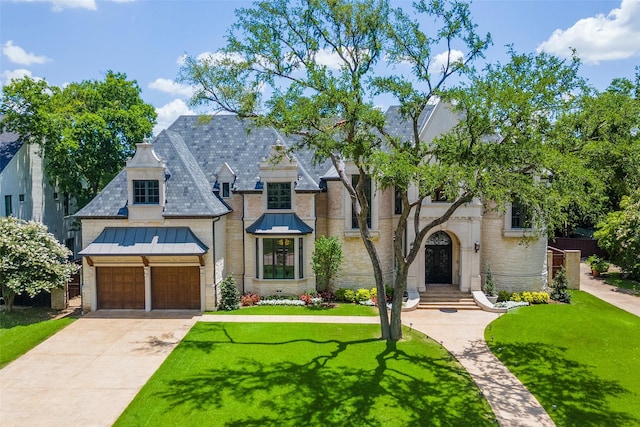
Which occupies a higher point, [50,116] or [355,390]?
[50,116]

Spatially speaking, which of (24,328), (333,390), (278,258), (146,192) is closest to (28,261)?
(24,328)

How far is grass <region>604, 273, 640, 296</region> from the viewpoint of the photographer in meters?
29.9

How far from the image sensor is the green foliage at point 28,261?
22.1 meters

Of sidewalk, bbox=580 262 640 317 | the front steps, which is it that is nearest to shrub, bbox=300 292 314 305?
the front steps

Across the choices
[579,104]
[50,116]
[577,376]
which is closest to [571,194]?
[579,104]

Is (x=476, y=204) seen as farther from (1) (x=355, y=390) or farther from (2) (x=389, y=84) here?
(1) (x=355, y=390)

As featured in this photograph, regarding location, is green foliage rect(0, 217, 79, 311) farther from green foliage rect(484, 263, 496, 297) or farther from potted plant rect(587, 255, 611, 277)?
potted plant rect(587, 255, 611, 277)

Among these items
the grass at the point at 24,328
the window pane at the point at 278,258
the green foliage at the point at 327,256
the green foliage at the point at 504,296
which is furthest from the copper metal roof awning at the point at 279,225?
the green foliage at the point at 504,296

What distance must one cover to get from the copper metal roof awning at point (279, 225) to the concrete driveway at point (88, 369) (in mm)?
6029

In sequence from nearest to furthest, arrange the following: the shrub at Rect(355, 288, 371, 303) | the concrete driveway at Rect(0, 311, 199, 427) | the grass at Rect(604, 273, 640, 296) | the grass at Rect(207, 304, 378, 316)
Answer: the concrete driveway at Rect(0, 311, 199, 427) < the grass at Rect(207, 304, 378, 316) < the shrub at Rect(355, 288, 371, 303) < the grass at Rect(604, 273, 640, 296)

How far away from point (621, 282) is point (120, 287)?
3179 cm

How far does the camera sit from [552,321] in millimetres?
22562

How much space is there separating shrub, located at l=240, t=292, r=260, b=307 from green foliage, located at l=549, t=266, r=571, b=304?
674 inches

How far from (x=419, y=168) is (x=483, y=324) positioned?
1070 centimetres
